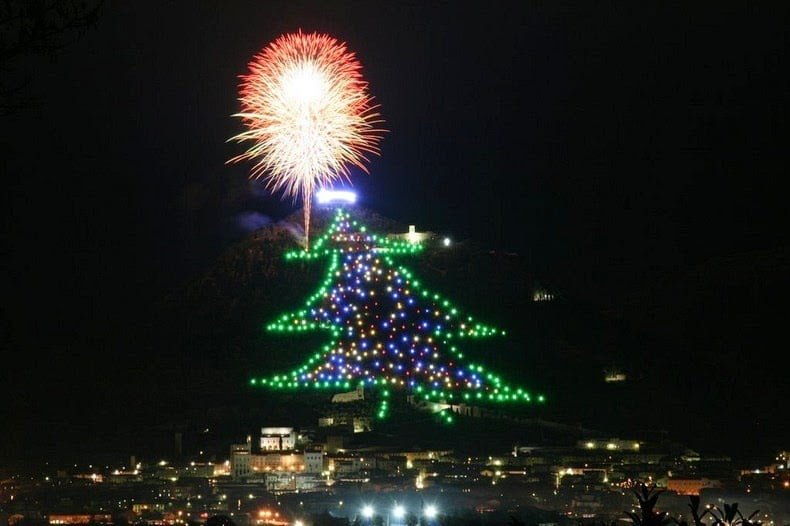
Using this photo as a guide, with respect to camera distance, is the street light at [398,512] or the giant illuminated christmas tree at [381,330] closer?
the street light at [398,512]

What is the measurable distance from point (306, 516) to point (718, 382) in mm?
27589

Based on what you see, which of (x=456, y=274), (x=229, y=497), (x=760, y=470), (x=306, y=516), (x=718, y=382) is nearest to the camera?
(x=306, y=516)

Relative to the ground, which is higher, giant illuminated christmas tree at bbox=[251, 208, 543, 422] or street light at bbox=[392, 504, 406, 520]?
giant illuminated christmas tree at bbox=[251, 208, 543, 422]

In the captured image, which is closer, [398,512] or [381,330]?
[398,512]

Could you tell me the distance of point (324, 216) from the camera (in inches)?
2299

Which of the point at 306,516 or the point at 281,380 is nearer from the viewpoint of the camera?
the point at 306,516

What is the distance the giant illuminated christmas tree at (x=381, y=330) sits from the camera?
148 ft

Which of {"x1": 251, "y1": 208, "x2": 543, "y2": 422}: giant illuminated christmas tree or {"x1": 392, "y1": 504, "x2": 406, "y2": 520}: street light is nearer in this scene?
{"x1": 392, "y1": 504, "x2": 406, "y2": 520}: street light

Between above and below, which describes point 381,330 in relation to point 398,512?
above

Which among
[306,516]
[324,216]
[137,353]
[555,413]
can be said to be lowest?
[306,516]

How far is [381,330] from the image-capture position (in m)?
49.2

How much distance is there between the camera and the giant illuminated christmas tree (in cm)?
4500

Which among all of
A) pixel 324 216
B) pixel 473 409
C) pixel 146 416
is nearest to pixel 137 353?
pixel 146 416

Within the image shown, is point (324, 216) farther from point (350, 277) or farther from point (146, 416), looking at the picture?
point (146, 416)
